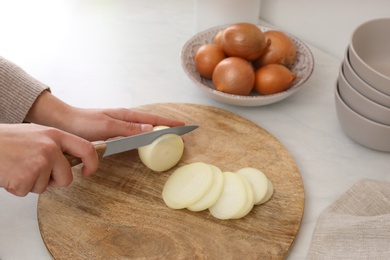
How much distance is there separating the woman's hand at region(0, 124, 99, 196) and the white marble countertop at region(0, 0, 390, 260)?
0.13 metres

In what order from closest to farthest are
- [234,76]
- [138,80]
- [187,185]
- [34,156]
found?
1. [34,156]
2. [187,185]
3. [234,76]
4. [138,80]

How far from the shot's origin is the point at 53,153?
0.86 metres

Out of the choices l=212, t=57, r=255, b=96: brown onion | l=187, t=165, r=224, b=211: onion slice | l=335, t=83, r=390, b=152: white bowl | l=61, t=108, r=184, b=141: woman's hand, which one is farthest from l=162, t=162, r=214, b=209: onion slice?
l=335, t=83, r=390, b=152: white bowl

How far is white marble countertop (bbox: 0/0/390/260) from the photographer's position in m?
1.00

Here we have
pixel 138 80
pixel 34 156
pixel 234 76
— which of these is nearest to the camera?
pixel 34 156

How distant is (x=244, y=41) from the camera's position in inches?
45.3

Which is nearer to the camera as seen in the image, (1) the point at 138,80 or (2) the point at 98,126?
(2) the point at 98,126

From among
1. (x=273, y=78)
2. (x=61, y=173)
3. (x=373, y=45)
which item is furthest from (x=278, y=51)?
(x=61, y=173)

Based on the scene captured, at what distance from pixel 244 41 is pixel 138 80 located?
1.04 ft

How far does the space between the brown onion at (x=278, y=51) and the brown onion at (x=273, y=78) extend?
0.03 meters

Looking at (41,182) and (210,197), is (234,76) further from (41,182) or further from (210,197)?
(41,182)

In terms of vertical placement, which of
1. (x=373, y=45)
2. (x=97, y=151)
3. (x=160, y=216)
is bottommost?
(x=160, y=216)

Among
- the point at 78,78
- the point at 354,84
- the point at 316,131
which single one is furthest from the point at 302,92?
the point at 78,78

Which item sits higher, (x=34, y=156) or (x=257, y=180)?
(x=34, y=156)
